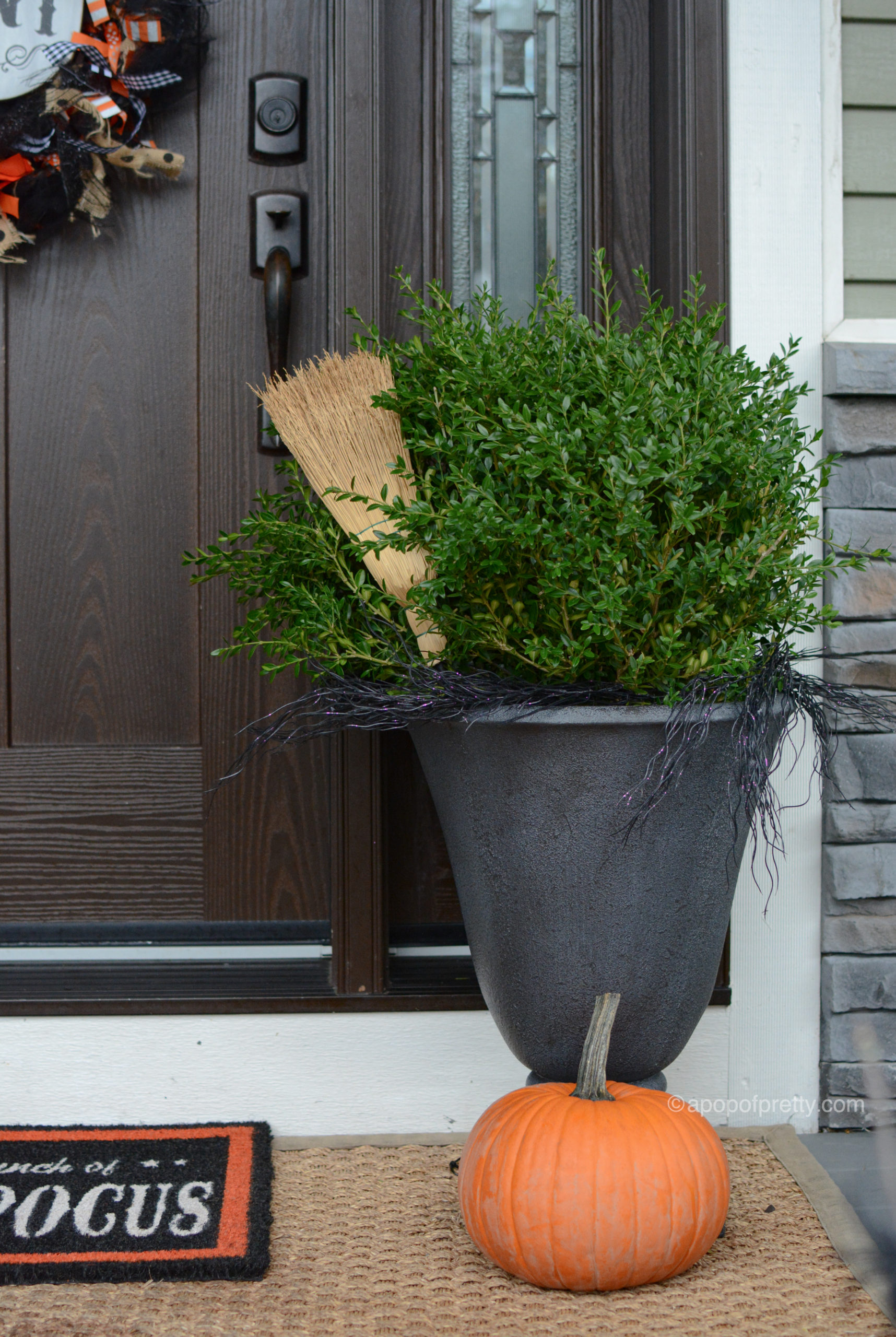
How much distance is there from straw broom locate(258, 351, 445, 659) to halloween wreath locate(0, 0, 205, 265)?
0.63 m

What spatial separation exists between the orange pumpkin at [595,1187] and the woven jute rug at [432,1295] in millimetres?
35

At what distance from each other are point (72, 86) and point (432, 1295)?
166 cm

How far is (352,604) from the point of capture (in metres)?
1.21

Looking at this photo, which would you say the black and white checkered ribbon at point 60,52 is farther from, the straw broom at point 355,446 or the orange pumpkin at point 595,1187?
the orange pumpkin at point 595,1187

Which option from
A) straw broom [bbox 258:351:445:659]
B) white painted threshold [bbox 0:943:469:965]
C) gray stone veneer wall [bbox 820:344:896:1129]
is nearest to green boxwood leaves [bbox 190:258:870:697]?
straw broom [bbox 258:351:445:659]

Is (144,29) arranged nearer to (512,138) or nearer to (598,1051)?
(512,138)

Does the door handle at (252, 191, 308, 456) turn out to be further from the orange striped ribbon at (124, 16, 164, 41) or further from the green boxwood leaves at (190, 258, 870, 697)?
the green boxwood leaves at (190, 258, 870, 697)

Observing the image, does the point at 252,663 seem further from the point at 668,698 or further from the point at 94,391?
the point at 668,698

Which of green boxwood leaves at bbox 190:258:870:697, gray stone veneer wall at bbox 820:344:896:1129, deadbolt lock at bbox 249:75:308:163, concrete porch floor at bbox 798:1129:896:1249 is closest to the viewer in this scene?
concrete porch floor at bbox 798:1129:896:1249

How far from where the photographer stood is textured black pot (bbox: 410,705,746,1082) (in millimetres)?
1033

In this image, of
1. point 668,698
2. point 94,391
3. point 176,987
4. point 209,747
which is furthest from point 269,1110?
point 94,391

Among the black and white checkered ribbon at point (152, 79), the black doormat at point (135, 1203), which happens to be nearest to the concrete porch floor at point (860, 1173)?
the black doormat at point (135, 1203)

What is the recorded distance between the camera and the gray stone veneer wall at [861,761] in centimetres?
143

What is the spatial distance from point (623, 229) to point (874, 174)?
0.37 metres
